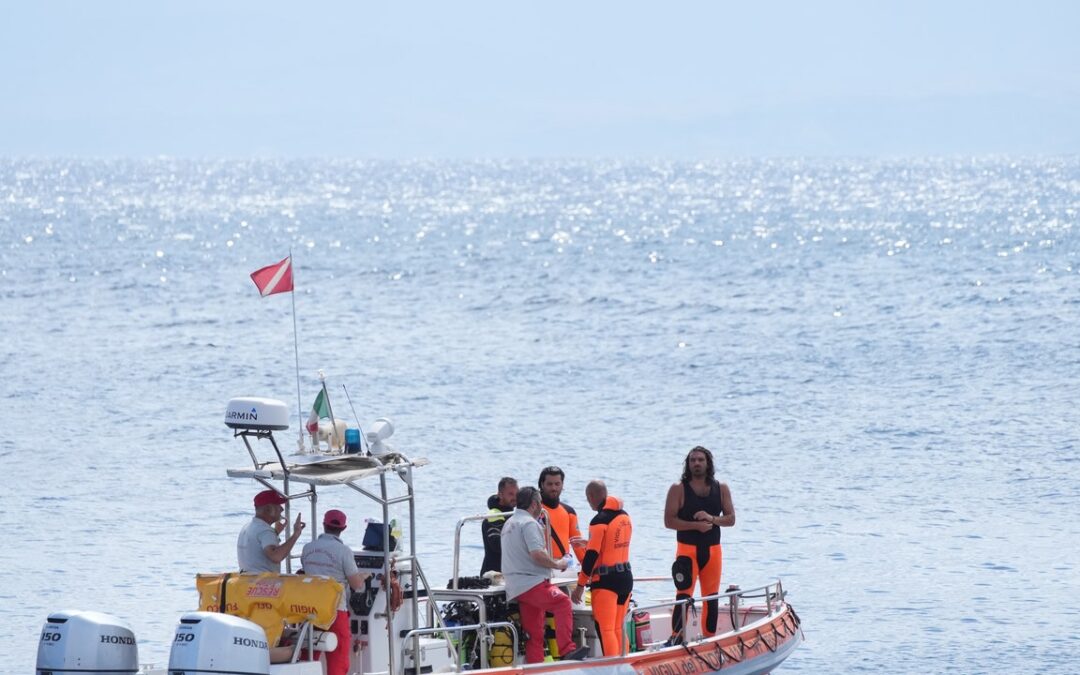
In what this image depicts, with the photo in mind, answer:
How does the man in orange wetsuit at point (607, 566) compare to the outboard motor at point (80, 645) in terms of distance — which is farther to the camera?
the man in orange wetsuit at point (607, 566)

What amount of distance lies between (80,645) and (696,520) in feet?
16.2

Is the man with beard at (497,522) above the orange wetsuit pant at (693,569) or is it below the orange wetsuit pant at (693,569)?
above

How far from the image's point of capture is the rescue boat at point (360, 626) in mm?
12734

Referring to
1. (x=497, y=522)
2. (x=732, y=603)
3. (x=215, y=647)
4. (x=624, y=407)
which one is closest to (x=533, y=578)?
(x=497, y=522)

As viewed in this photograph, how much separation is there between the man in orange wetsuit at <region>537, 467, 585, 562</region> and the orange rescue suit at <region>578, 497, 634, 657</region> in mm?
418

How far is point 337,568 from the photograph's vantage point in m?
13.4

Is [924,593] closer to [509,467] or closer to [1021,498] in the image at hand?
[1021,498]

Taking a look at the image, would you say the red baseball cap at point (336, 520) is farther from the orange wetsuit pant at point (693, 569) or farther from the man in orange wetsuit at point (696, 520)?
the orange wetsuit pant at point (693, 569)

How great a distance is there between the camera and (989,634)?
19.8 meters

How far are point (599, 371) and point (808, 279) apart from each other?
2530cm

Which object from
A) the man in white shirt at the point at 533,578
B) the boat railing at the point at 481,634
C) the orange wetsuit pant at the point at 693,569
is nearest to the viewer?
the boat railing at the point at 481,634

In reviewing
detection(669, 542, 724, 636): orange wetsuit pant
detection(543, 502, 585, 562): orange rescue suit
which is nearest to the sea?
detection(543, 502, 585, 562): orange rescue suit

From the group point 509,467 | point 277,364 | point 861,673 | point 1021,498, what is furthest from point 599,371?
point 861,673

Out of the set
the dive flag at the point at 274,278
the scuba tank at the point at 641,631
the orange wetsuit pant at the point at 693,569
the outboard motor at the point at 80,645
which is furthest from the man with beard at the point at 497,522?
the outboard motor at the point at 80,645
